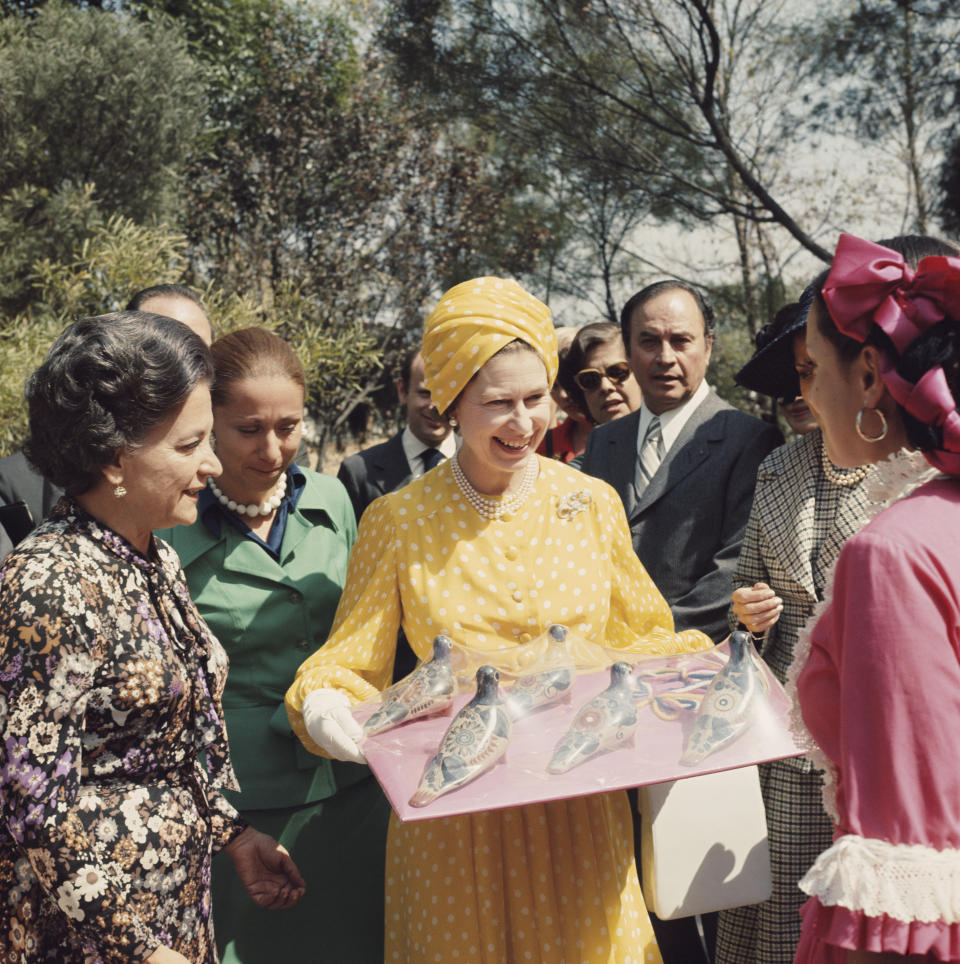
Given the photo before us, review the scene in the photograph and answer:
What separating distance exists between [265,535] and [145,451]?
A: 0.97 m

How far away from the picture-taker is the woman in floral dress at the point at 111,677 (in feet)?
5.70

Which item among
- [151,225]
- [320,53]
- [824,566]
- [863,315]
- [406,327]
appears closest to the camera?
[863,315]

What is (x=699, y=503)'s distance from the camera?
353cm

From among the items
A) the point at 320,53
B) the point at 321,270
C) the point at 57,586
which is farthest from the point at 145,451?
the point at 320,53

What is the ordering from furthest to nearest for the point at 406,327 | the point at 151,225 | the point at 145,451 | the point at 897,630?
the point at 406,327
the point at 151,225
the point at 145,451
the point at 897,630

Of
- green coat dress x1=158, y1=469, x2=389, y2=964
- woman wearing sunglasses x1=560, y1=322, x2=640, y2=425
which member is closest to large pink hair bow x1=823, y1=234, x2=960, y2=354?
green coat dress x1=158, y1=469, x2=389, y2=964

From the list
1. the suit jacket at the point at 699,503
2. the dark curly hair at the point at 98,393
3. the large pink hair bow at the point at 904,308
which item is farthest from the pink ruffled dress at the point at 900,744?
the suit jacket at the point at 699,503

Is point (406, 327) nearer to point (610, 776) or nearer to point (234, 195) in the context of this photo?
point (234, 195)

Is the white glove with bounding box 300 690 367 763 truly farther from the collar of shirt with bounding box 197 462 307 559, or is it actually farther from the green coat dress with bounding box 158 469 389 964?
the collar of shirt with bounding box 197 462 307 559

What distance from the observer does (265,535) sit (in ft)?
9.63

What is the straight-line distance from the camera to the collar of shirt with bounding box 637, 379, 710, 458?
3.74 meters

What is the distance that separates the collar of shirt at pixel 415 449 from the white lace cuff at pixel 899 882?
12.4ft

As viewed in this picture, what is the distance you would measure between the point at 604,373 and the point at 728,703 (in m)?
2.88

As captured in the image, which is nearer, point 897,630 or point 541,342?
point 897,630
